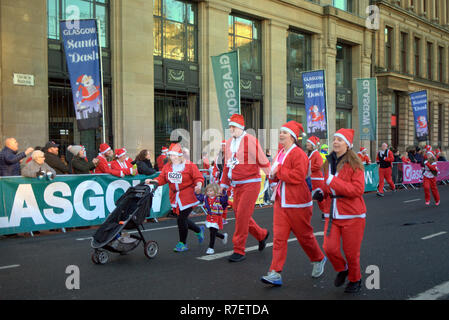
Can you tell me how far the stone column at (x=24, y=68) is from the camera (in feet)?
50.4

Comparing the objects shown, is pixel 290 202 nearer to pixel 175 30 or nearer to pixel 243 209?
pixel 243 209

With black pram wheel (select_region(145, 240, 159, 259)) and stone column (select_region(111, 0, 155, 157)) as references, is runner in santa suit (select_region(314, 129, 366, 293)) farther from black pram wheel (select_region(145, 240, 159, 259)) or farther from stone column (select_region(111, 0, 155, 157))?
stone column (select_region(111, 0, 155, 157))

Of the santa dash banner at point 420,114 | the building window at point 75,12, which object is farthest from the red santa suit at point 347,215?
the santa dash banner at point 420,114

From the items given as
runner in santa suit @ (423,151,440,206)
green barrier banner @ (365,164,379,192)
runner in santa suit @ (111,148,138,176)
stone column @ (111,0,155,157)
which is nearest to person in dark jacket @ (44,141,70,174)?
runner in santa suit @ (111,148,138,176)

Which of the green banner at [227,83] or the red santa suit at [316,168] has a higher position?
the green banner at [227,83]

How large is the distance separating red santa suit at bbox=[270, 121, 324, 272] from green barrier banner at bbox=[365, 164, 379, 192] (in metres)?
14.9

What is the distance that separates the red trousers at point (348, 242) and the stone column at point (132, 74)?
47.2 feet

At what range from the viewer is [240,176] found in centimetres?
718

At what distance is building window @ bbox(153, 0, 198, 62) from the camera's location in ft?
66.7

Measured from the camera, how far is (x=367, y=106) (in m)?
27.4

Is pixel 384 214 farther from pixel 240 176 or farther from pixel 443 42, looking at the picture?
pixel 443 42

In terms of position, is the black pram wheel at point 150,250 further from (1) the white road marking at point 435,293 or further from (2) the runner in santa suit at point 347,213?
(1) the white road marking at point 435,293

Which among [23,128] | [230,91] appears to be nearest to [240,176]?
[230,91]

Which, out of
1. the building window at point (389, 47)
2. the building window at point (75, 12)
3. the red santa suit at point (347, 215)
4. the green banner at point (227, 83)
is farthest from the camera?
the building window at point (389, 47)
